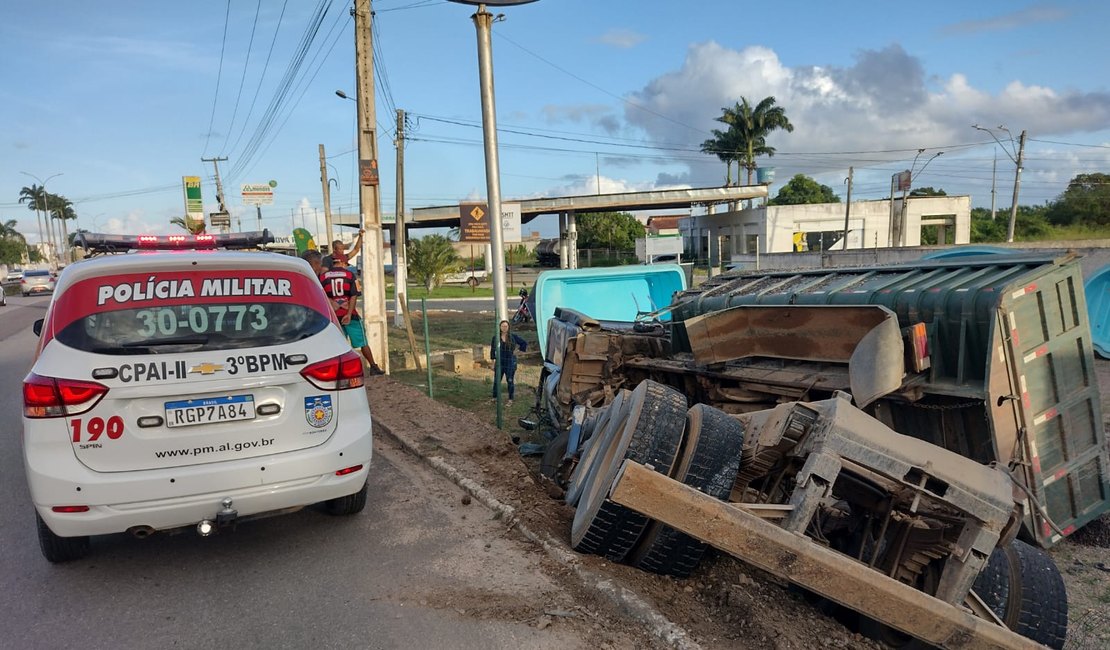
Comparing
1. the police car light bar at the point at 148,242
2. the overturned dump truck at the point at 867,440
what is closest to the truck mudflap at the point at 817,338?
the overturned dump truck at the point at 867,440

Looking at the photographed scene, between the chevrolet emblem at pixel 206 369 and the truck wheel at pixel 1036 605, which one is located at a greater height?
the chevrolet emblem at pixel 206 369

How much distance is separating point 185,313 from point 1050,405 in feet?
18.3

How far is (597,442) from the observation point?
459cm

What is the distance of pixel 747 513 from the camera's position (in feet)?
9.01

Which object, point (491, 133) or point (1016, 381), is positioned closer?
point (1016, 381)

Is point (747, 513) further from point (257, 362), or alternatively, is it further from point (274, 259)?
point (274, 259)

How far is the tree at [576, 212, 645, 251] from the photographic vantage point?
64.0 m

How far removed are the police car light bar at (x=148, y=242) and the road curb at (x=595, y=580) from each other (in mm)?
3579

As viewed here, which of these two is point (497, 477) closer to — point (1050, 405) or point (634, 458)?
point (634, 458)

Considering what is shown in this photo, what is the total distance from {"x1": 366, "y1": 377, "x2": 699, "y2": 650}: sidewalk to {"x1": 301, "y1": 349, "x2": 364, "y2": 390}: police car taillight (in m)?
1.29

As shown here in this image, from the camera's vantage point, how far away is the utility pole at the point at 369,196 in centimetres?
1166

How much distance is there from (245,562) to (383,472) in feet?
5.62

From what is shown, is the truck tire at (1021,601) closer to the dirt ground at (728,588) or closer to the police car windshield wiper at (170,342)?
the dirt ground at (728,588)

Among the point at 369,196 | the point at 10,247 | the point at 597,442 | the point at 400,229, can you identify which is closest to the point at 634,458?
the point at 597,442
